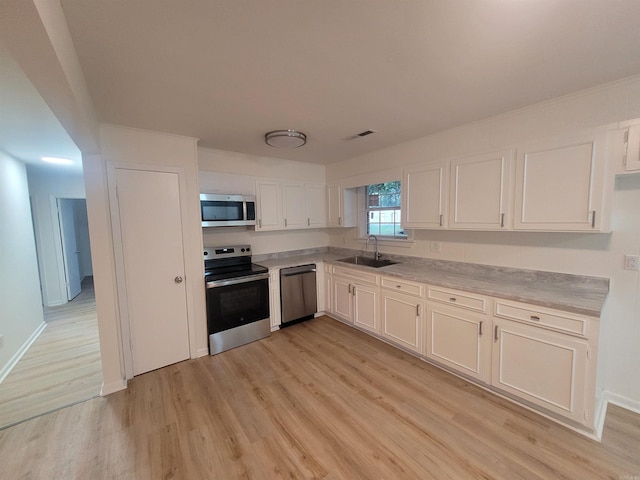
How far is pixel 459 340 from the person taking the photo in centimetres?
239

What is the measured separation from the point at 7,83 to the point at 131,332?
2125mm

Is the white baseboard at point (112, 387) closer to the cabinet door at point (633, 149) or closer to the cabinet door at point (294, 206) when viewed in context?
the cabinet door at point (294, 206)

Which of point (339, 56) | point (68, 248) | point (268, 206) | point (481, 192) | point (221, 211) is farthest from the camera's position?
point (68, 248)

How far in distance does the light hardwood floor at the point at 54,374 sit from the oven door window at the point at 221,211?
6.49 feet

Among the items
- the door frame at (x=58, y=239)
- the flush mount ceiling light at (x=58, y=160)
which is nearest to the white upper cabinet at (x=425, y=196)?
the flush mount ceiling light at (x=58, y=160)

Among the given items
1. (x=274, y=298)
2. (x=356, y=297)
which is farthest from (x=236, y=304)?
(x=356, y=297)

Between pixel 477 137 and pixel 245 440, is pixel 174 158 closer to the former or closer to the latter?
pixel 245 440

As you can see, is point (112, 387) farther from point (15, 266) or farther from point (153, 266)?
point (15, 266)

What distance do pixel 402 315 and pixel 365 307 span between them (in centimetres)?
57

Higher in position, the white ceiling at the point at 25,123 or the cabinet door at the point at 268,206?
the white ceiling at the point at 25,123

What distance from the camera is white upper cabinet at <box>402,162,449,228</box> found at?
2.77 metres

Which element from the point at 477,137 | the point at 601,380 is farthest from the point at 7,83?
the point at 601,380

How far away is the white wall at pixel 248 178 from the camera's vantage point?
340 centimetres

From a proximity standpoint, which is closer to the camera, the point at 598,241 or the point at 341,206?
the point at 598,241
